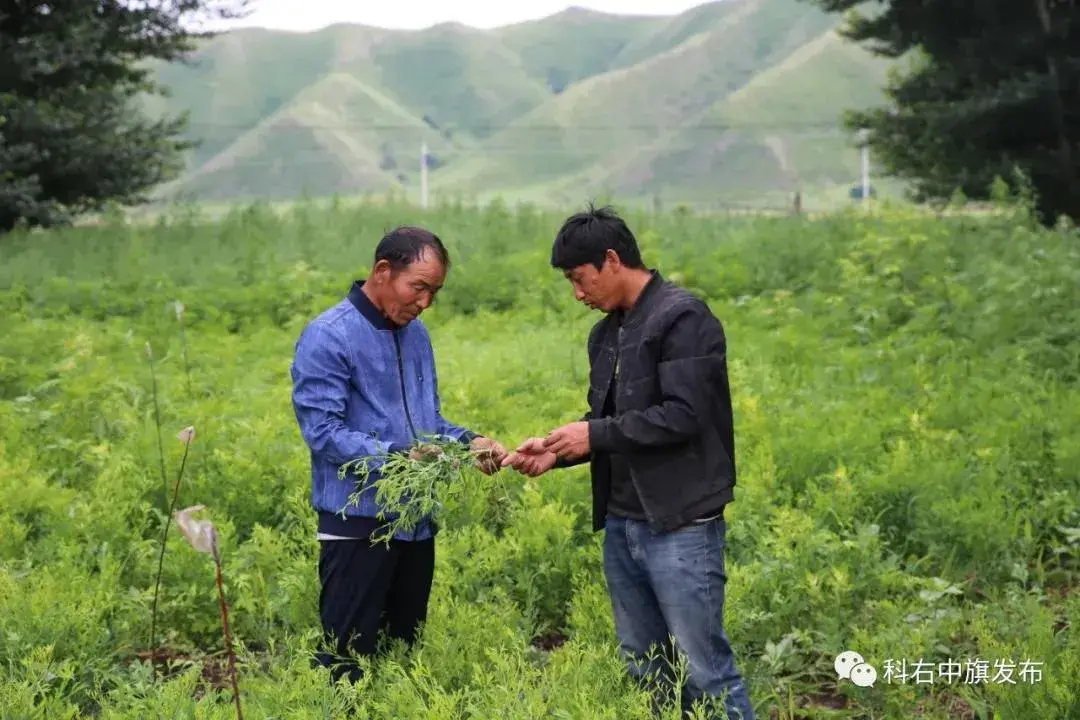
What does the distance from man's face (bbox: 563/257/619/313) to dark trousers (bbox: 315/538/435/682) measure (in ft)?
3.56

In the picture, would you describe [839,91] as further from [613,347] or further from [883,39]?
[613,347]

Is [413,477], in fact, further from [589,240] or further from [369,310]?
[589,240]

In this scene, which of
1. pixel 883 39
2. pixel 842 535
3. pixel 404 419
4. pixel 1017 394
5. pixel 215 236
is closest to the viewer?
pixel 404 419

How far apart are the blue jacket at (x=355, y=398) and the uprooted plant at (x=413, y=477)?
33 millimetres

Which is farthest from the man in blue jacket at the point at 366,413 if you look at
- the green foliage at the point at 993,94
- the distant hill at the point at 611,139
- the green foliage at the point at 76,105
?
the distant hill at the point at 611,139

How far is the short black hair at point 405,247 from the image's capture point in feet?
11.9

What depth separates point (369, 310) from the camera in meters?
3.76

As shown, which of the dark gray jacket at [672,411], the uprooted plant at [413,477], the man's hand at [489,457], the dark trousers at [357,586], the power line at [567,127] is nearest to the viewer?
the dark gray jacket at [672,411]

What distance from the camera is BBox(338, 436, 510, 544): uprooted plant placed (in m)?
3.53

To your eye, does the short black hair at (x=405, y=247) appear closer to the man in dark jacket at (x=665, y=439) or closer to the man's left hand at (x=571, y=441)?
the man in dark jacket at (x=665, y=439)

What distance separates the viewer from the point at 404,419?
3.85m

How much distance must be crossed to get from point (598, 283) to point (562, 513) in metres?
2.22

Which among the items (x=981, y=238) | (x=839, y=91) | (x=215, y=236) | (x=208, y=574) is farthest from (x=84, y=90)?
(x=839, y=91)

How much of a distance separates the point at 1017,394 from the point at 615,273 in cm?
487
